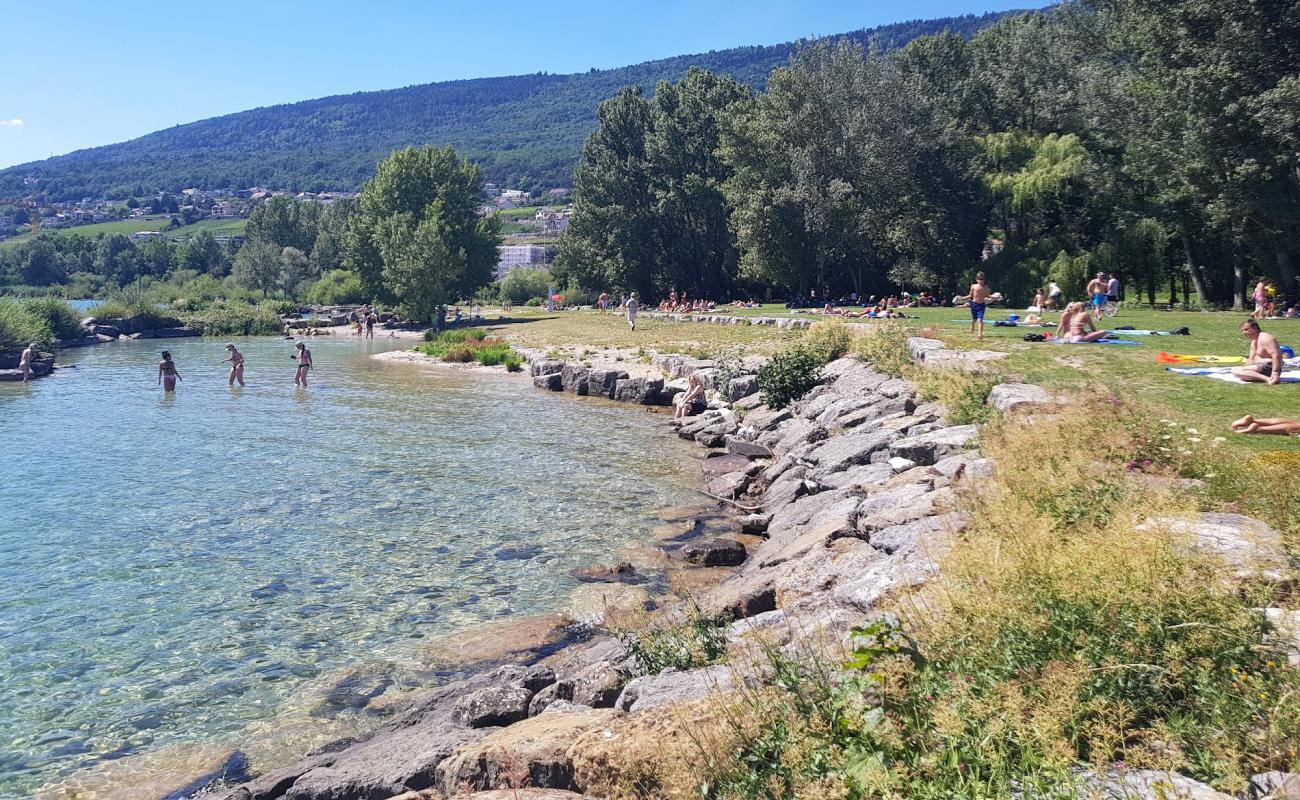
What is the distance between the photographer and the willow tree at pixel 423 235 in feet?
214

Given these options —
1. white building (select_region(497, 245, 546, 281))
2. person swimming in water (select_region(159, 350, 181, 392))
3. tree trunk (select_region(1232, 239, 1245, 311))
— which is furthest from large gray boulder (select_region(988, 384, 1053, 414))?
white building (select_region(497, 245, 546, 281))

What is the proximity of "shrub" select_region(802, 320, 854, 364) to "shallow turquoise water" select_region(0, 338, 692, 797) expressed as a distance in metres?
5.03

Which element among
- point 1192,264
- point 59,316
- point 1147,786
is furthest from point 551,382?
point 59,316

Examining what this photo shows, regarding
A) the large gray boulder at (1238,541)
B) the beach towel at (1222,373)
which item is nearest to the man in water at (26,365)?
the beach towel at (1222,373)

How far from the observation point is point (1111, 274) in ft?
131

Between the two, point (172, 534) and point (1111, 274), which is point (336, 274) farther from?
point (172, 534)

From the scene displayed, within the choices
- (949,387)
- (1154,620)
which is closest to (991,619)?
(1154,620)

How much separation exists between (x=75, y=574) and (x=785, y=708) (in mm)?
11183

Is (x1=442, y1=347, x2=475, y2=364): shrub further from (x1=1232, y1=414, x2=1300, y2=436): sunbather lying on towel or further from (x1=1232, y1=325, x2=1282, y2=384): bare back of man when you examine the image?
(x1=1232, y1=414, x2=1300, y2=436): sunbather lying on towel

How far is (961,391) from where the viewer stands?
13.9 metres

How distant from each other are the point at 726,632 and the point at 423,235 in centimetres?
6180

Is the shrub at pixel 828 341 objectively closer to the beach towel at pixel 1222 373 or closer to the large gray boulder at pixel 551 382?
the beach towel at pixel 1222 373

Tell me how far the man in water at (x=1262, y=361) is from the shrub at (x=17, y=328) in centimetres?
4952

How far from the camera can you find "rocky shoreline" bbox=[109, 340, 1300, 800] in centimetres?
533
